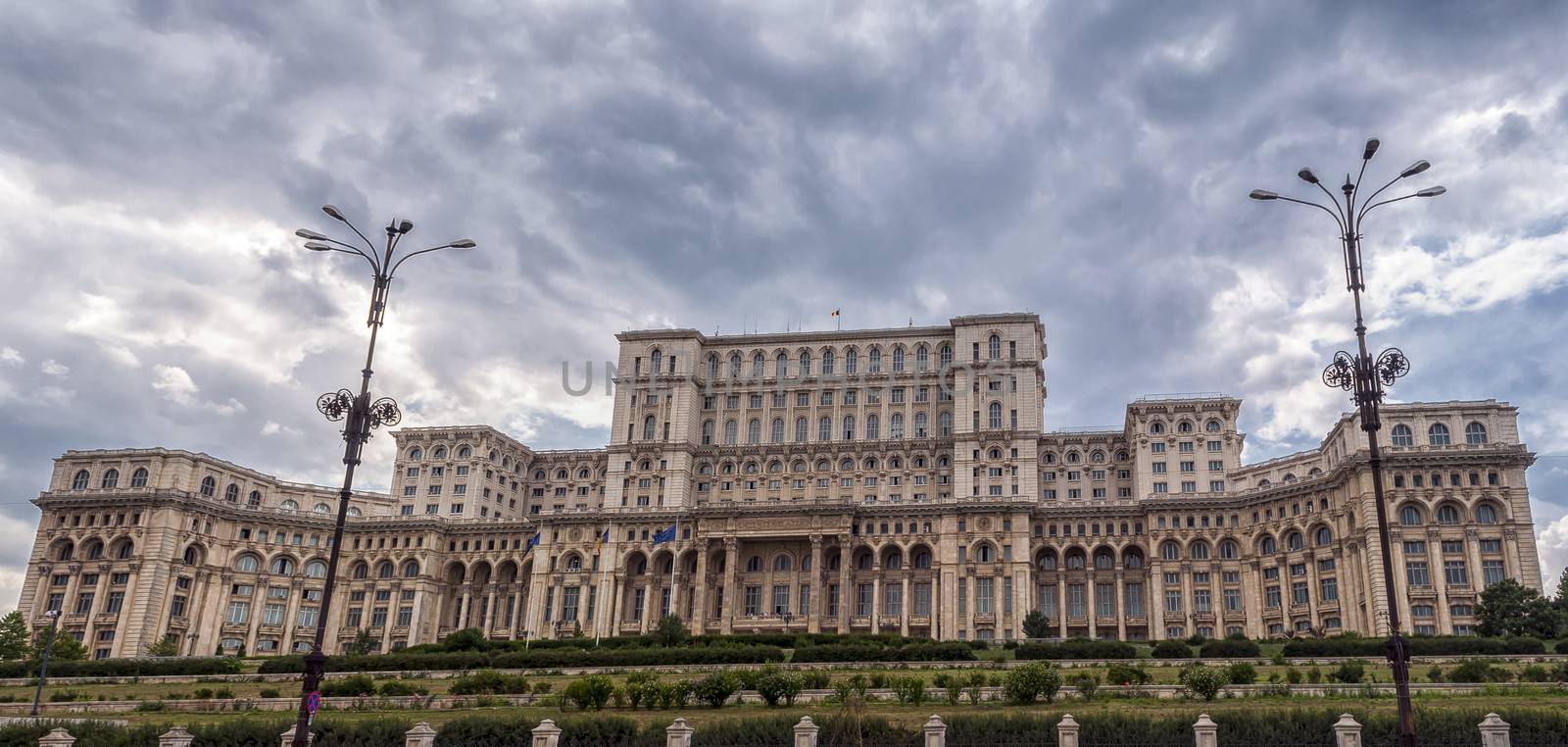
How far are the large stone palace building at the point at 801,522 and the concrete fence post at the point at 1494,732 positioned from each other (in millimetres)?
65646

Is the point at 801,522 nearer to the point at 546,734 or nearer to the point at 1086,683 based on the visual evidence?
the point at 1086,683

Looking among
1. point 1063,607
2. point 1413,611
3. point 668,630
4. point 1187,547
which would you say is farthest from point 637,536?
point 1413,611

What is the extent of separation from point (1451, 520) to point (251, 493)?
12260cm

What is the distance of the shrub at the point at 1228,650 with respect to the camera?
6744 centimetres

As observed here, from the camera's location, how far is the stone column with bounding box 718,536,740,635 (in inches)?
4400

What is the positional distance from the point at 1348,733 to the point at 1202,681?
13.7 metres

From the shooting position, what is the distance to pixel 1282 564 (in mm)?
105188

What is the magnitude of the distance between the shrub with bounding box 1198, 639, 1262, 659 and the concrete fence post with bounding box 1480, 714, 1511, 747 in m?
33.7

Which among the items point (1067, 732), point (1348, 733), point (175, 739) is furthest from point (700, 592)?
point (1348, 733)

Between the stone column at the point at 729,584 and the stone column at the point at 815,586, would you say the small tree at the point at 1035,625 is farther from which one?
the stone column at the point at 729,584

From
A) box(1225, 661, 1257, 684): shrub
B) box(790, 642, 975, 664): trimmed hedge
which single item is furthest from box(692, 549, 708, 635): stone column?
box(1225, 661, 1257, 684): shrub

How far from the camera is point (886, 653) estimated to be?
68.7 meters

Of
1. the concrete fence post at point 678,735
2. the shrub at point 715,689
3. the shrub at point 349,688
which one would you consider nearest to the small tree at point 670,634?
the shrub at point 349,688

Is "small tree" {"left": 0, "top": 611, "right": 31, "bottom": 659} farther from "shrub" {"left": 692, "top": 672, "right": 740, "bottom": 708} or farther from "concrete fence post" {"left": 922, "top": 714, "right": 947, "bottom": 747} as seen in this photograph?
"concrete fence post" {"left": 922, "top": 714, "right": 947, "bottom": 747}
